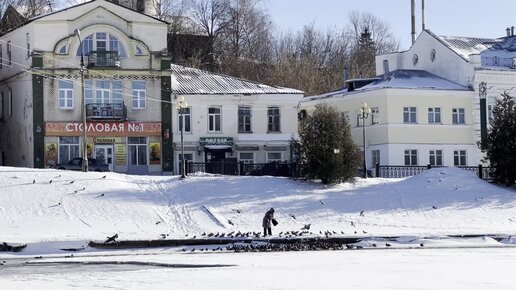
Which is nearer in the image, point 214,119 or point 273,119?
point 214,119

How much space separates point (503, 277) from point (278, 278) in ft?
19.7

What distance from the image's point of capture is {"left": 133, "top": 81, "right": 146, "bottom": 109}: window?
6750cm

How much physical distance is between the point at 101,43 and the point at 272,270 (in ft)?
130

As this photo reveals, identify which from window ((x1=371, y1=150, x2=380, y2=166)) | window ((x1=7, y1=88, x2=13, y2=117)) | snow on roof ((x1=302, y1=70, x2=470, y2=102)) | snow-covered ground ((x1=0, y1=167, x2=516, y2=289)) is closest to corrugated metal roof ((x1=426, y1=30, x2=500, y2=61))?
snow on roof ((x1=302, y1=70, x2=470, y2=102))

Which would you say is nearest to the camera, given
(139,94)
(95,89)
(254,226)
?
(254,226)

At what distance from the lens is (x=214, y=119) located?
6912 centimetres

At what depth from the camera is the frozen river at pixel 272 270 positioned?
84.8 feet

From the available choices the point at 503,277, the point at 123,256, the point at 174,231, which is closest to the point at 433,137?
the point at 174,231

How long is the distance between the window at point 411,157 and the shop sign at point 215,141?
486 inches

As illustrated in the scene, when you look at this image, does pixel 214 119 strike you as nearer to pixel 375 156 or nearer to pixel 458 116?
pixel 375 156

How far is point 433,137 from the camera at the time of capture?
236 ft

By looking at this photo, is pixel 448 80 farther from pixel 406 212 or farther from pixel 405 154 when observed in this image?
pixel 406 212

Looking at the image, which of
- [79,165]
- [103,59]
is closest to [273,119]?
[103,59]

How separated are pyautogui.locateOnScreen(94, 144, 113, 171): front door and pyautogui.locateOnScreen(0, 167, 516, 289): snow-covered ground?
1220 cm
